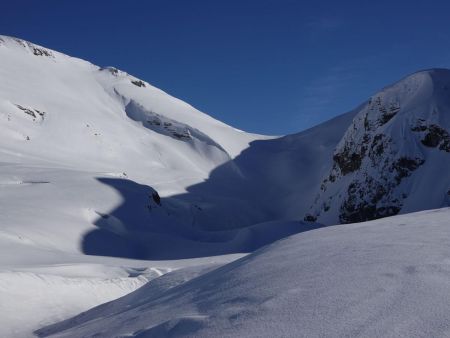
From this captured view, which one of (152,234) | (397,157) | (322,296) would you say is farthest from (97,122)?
(322,296)

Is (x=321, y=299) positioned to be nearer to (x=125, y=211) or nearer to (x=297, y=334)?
(x=297, y=334)

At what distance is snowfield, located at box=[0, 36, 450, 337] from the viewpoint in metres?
3.83

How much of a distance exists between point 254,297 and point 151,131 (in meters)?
45.4

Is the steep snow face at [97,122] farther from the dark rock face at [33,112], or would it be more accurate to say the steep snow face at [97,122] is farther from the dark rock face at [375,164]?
the dark rock face at [375,164]

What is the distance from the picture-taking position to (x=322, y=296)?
12.1 feet

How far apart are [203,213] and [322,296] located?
32179 millimetres

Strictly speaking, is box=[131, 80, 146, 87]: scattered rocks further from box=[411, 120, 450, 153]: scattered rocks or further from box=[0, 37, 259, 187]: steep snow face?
box=[411, 120, 450, 153]: scattered rocks

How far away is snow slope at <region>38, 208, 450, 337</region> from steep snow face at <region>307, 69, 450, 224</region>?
82.4 ft

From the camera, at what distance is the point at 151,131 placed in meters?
48.6

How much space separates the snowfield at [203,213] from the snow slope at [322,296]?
0.06 ft

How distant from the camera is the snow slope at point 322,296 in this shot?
10.5 ft

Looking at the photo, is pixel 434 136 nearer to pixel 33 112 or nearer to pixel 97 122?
pixel 97 122

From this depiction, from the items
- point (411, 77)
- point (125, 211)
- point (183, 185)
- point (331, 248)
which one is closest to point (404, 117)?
point (411, 77)

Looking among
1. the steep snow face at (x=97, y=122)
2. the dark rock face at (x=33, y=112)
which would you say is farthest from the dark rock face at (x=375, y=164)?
the dark rock face at (x=33, y=112)
